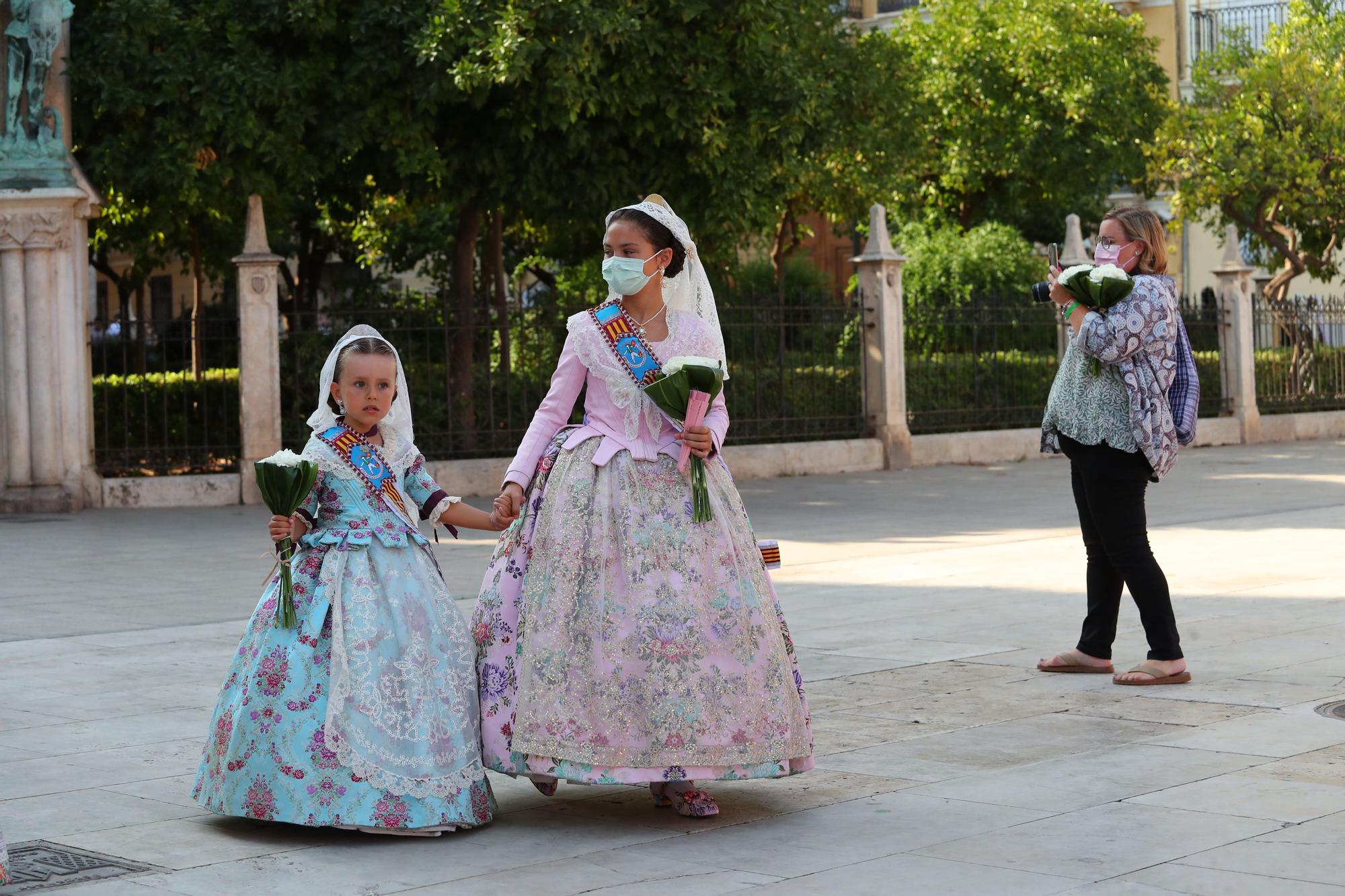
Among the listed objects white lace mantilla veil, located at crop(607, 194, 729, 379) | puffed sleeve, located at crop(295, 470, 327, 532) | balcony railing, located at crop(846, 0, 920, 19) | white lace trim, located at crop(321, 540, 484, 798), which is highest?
balcony railing, located at crop(846, 0, 920, 19)

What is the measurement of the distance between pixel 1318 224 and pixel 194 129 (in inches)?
696

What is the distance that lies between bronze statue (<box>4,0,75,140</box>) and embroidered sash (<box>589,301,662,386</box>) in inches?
469

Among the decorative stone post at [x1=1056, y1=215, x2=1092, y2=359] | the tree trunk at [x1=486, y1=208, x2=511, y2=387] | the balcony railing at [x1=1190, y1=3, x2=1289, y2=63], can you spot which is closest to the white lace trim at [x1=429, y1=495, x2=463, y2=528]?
the tree trunk at [x1=486, y1=208, x2=511, y2=387]

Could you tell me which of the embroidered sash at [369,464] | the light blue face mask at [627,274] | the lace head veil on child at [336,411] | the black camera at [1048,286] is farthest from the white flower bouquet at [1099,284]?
the embroidered sash at [369,464]

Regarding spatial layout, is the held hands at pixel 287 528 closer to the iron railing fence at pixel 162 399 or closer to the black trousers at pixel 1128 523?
the black trousers at pixel 1128 523

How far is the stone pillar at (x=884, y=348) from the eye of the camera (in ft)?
64.9

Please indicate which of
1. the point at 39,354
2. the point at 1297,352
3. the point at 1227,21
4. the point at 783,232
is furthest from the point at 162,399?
the point at 1227,21

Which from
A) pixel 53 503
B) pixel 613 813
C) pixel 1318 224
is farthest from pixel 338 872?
pixel 1318 224

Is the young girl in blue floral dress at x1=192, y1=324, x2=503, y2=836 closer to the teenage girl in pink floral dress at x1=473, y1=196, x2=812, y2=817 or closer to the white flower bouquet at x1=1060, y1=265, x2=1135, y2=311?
the teenage girl in pink floral dress at x1=473, y1=196, x2=812, y2=817

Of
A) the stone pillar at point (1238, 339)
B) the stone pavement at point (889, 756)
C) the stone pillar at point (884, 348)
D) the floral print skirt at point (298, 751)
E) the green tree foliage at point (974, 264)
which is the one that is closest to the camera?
the stone pavement at point (889, 756)

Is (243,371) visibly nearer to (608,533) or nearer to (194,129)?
(194,129)

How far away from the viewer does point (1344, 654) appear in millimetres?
7184

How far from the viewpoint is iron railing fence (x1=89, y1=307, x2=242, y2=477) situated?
16172 mm

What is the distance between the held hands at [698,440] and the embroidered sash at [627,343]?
23 cm
